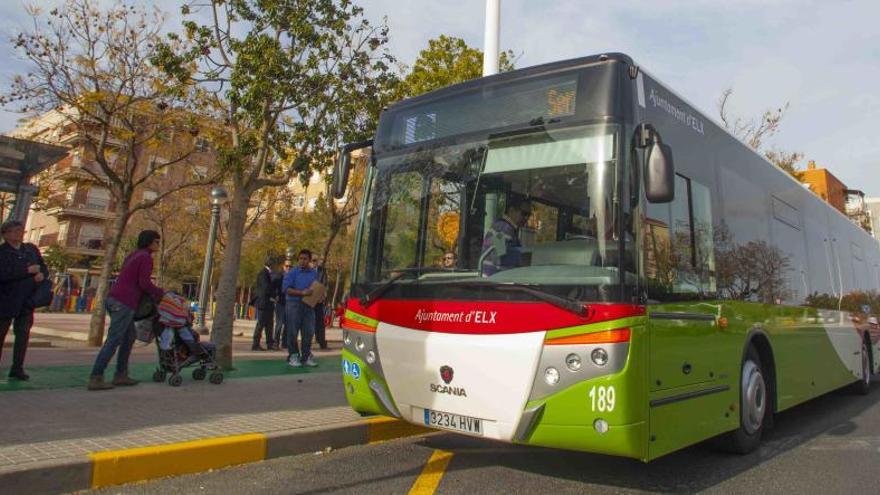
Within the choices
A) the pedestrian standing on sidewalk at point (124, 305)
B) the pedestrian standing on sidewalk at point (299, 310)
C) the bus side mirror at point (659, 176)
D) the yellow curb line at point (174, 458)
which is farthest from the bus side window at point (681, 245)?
the pedestrian standing on sidewalk at point (299, 310)

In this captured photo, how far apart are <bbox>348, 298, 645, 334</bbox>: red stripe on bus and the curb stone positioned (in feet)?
4.29

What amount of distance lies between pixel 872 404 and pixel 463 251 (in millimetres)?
7359

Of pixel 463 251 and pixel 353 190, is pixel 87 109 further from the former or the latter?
pixel 463 251

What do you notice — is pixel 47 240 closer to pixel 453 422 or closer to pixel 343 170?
pixel 343 170

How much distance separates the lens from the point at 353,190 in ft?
72.8

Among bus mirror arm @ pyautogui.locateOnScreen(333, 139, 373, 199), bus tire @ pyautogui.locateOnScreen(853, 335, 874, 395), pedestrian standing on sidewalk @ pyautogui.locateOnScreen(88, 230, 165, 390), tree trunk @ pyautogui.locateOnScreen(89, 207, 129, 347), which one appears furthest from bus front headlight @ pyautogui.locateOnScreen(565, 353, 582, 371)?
tree trunk @ pyautogui.locateOnScreen(89, 207, 129, 347)

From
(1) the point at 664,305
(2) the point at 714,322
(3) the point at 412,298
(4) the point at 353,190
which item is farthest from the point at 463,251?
(4) the point at 353,190

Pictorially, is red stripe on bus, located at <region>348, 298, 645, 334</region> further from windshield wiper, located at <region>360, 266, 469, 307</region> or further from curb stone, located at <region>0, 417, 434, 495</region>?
curb stone, located at <region>0, 417, 434, 495</region>

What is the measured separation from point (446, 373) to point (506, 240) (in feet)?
3.43

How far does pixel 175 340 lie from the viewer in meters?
Answer: 7.16

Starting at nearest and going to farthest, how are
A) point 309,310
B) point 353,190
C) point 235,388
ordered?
point 235,388
point 309,310
point 353,190

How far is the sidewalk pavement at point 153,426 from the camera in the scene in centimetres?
396

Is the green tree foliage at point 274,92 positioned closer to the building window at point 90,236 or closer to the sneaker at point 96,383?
the sneaker at point 96,383

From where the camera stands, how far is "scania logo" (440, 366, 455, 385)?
13.9ft
